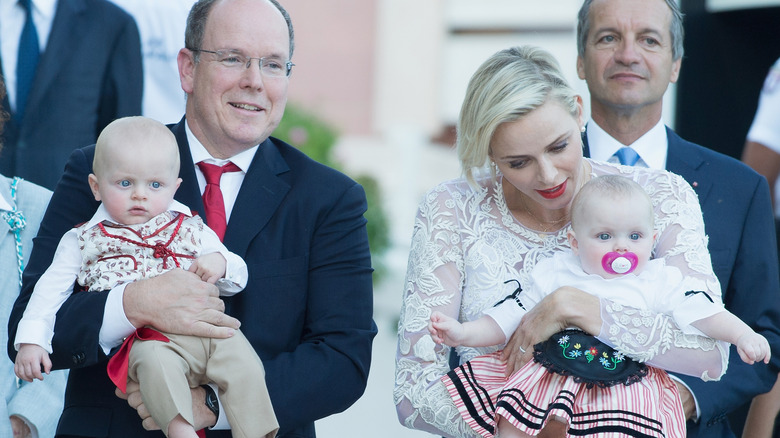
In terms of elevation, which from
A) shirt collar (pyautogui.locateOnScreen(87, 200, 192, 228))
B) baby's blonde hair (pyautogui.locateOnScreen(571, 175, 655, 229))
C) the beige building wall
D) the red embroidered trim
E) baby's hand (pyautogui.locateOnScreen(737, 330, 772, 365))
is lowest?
the beige building wall

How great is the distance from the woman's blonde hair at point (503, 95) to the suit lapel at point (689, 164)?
2.08ft

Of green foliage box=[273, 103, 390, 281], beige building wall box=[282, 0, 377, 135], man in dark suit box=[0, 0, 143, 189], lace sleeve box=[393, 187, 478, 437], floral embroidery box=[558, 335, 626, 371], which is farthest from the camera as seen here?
beige building wall box=[282, 0, 377, 135]

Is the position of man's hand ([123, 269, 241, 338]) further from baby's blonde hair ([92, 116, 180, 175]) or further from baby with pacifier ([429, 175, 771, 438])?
baby with pacifier ([429, 175, 771, 438])

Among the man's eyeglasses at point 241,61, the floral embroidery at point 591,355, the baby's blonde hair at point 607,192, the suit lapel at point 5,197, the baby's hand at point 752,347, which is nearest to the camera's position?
the baby's hand at point 752,347

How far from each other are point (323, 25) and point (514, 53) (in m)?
12.4

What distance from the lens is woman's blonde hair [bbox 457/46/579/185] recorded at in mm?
3047

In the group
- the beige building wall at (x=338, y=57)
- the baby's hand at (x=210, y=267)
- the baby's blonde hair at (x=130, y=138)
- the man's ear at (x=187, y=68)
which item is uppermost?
the man's ear at (x=187, y=68)

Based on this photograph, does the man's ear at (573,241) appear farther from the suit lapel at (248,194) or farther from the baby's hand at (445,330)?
the suit lapel at (248,194)

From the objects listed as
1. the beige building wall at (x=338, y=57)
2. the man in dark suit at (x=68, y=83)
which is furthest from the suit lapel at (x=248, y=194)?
the beige building wall at (x=338, y=57)

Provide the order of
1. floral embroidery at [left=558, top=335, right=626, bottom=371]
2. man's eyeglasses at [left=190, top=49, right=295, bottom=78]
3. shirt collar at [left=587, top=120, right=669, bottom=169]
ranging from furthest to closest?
shirt collar at [left=587, top=120, right=669, bottom=169]
man's eyeglasses at [left=190, top=49, right=295, bottom=78]
floral embroidery at [left=558, top=335, right=626, bottom=371]

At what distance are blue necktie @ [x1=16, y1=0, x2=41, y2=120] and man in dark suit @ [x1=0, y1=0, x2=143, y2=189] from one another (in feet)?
0.05

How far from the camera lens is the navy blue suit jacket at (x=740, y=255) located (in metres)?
3.24

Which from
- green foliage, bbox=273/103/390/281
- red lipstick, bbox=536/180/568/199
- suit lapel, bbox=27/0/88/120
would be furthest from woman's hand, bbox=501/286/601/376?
green foliage, bbox=273/103/390/281

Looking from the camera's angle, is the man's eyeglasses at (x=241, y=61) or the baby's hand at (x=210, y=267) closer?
the baby's hand at (x=210, y=267)
